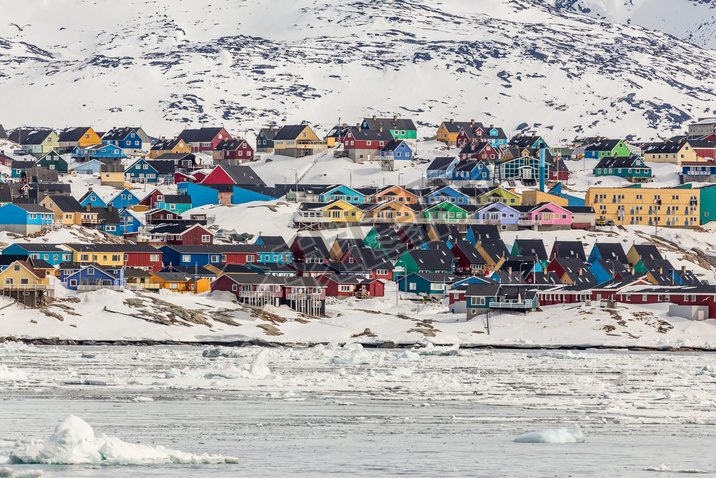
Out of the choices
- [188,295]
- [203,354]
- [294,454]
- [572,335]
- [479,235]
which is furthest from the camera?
[479,235]

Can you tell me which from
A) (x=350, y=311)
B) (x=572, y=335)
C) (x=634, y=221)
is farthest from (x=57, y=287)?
(x=634, y=221)

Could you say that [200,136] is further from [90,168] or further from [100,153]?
[90,168]

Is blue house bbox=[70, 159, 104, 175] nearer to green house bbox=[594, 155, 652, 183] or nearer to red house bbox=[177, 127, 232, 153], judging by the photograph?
red house bbox=[177, 127, 232, 153]

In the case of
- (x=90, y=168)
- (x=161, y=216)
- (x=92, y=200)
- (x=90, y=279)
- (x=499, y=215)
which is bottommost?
(x=90, y=279)

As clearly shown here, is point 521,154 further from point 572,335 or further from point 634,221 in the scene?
point 572,335

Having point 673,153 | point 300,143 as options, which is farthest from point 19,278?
point 673,153

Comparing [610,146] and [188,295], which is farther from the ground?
[610,146]

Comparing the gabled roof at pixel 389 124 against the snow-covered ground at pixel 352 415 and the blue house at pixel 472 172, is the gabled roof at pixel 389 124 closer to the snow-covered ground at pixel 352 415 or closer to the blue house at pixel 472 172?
the blue house at pixel 472 172
